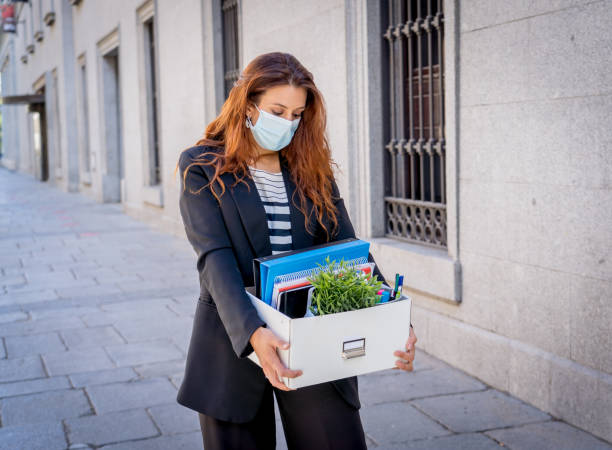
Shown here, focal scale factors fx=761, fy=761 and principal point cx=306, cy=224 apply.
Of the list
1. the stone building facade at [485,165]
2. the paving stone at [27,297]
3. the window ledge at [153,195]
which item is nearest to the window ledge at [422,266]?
the stone building facade at [485,165]

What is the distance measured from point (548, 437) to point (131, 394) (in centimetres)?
235

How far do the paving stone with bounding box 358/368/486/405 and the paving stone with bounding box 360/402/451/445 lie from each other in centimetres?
13

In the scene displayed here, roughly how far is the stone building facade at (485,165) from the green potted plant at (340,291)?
1.67 meters

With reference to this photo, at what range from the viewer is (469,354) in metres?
4.75

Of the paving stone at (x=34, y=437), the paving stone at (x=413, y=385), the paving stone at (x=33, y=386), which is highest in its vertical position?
the paving stone at (x=33, y=386)

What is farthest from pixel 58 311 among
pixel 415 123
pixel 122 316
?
pixel 415 123

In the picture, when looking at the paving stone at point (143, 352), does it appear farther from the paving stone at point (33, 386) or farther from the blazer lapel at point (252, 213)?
the blazer lapel at point (252, 213)

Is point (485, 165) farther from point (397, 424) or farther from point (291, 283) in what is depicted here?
point (291, 283)

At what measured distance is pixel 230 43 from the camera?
10016mm

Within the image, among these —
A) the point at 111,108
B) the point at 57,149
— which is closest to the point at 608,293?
the point at 111,108

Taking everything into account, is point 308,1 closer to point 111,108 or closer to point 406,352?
point 406,352

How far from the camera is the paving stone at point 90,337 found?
565 centimetres

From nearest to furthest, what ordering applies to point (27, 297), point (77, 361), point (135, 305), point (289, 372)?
point (289, 372) → point (77, 361) → point (135, 305) → point (27, 297)

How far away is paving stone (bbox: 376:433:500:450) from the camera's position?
3645 mm
